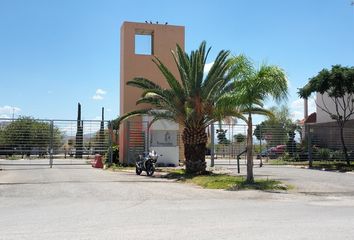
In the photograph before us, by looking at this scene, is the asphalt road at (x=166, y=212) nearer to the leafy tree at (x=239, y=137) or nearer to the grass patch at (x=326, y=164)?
the grass patch at (x=326, y=164)

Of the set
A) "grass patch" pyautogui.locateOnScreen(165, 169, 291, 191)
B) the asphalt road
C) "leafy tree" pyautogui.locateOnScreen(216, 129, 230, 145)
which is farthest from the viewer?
"leafy tree" pyautogui.locateOnScreen(216, 129, 230, 145)

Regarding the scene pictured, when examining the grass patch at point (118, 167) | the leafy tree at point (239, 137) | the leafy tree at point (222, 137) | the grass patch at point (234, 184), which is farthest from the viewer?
the leafy tree at point (239, 137)

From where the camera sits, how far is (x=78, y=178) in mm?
20844

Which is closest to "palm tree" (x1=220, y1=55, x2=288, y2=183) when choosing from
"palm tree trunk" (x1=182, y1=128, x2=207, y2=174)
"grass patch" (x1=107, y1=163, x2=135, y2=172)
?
"palm tree trunk" (x1=182, y1=128, x2=207, y2=174)

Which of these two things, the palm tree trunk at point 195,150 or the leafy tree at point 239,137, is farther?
the leafy tree at point 239,137

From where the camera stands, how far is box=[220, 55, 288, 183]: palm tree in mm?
18344

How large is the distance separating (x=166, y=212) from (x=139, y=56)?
22688mm

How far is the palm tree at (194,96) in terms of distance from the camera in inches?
869

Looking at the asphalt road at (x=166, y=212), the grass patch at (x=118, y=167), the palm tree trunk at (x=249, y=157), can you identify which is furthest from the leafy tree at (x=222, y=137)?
the asphalt road at (x=166, y=212)

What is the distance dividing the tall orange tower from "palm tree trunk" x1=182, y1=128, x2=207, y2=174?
919 centimetres

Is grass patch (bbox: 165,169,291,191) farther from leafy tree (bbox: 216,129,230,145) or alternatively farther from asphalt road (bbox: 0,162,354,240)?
leafy tree (bbox: 216,129,230,145)

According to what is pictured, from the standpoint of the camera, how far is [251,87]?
60.8 ft

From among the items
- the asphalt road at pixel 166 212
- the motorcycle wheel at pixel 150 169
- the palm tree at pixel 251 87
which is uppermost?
the palm tree at pixel 251 87

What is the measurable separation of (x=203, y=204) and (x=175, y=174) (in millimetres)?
10058
